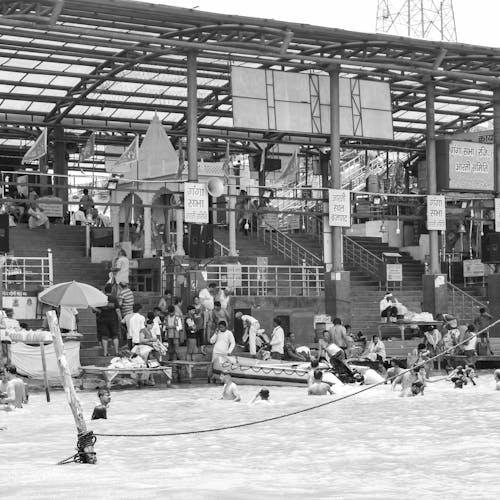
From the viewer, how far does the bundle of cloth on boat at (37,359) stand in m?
27.2

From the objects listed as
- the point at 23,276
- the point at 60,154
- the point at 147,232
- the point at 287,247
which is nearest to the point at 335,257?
the point at 147,232

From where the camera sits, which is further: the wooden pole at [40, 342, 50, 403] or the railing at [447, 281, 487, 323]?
the railing at [447, 281, 487, 323]

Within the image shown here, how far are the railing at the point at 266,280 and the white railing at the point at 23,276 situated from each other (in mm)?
4742

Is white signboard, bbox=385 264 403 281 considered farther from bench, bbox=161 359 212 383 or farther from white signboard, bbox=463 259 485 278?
bench, bbox=161 359 212 383

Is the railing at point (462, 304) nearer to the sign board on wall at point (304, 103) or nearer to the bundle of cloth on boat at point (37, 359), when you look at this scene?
the sign board on wall at point (304, 103)

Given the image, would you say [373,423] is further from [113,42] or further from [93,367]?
[113,42]

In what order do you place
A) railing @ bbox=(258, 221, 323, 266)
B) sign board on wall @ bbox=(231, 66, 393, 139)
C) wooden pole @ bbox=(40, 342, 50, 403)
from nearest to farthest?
wooden pole @ bbox=(40, 342, 50, 403)
sign board on wall @ bbox=(231, 66, 393, 139)
railing @ bbox=(258, 221, 323, 266)

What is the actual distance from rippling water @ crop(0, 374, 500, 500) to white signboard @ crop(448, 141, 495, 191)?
15309 millimetres

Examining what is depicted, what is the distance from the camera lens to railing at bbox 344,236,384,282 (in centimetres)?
4388

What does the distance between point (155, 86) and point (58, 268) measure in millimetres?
7769

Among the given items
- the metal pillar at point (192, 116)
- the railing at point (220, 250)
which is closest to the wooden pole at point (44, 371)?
the metal pillar at point (192, 116)

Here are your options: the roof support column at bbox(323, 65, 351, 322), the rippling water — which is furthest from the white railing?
the roof support column at bbox(323, 65, 351, 322)

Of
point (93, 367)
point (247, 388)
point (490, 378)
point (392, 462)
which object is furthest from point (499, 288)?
point (392, 462)

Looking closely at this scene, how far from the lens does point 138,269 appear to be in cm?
3662
